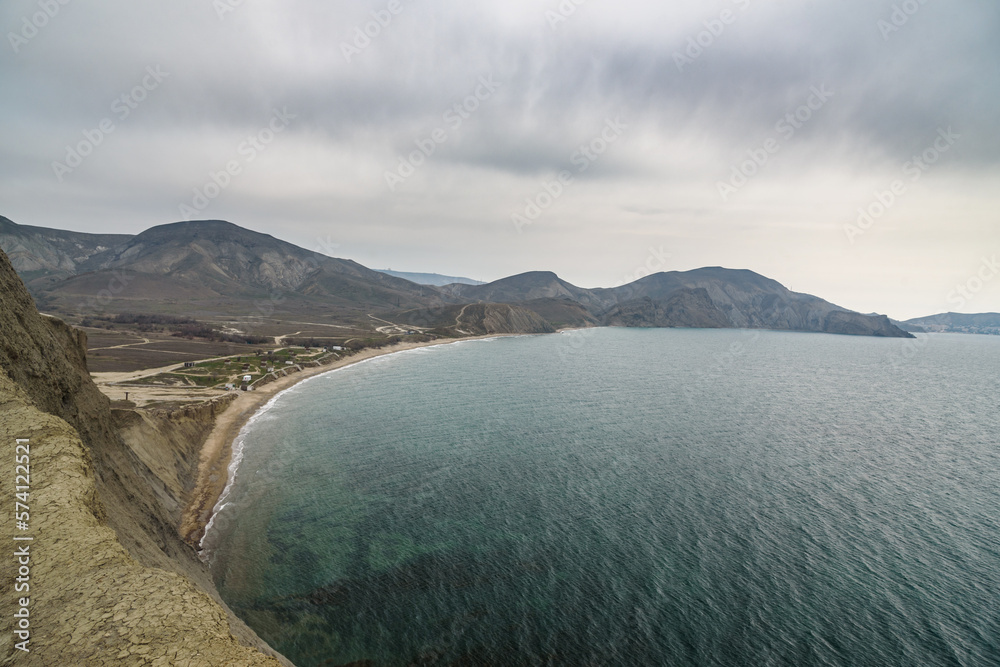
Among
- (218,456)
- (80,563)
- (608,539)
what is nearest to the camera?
(80,563)

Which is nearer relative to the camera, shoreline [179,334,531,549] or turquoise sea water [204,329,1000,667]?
turquoise sea water [204,329,1000,667]

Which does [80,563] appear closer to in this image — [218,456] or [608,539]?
[608,539]

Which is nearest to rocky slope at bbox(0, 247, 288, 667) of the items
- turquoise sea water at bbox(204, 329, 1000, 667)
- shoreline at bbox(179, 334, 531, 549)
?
turquoise sea water at bbox(204, 329, 1000, 667)

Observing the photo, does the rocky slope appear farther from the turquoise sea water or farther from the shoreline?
the shoreline

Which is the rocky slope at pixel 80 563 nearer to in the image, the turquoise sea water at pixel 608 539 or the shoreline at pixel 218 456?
the turquoise sea water at pixel 608 539

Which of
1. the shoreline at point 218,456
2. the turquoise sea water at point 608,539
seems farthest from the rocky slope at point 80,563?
the shoreline at point 218,456

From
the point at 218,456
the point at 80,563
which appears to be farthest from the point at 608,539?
the point at 218,456
